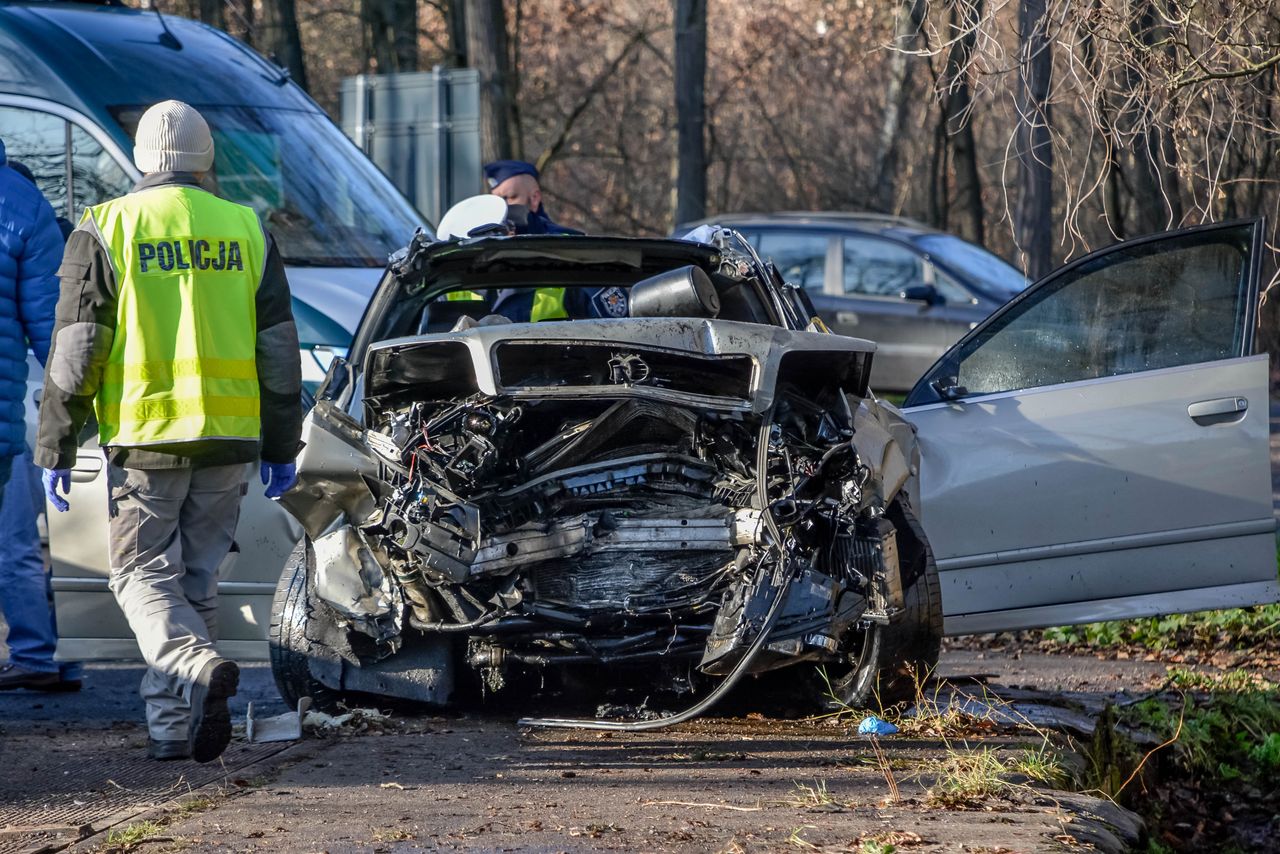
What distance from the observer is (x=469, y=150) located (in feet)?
40.2

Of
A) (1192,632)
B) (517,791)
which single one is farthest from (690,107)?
(517,791)

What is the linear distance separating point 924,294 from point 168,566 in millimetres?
9942

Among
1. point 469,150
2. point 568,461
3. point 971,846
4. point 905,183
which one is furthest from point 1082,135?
point 971,846

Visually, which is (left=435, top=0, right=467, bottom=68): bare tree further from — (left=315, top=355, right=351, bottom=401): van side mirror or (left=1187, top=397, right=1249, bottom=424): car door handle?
(left=1187, top=397, right=1249, bottom=424): car door handle

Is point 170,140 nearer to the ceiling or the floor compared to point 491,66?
nearer to the floor

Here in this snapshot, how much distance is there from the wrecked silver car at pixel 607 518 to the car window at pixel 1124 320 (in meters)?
1.21

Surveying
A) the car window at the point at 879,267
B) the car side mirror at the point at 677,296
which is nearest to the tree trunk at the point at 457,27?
the car window at the point at 879,267

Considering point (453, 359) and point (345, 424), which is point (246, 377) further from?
point (453, 359)

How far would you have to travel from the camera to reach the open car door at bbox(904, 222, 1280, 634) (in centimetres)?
593

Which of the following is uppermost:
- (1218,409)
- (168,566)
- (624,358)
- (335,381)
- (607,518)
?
(624,358)

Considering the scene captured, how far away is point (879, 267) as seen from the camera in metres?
14.7

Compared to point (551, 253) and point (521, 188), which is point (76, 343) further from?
point (521, 188)

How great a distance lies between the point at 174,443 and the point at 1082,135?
14.0 metres

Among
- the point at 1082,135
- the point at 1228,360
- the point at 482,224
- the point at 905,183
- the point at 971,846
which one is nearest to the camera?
the point at 971,846
